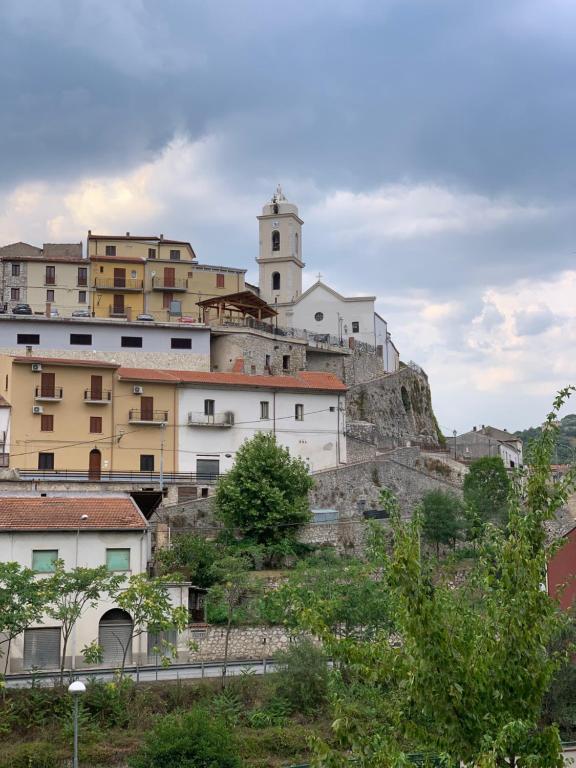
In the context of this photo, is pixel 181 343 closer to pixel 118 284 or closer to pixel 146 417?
pixel 146 417

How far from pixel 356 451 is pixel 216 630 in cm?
2217

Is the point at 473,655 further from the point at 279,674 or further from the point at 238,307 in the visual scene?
the point at 238,307

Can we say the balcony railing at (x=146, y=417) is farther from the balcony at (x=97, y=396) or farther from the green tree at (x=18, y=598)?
the green tree at (x=18, y=598)

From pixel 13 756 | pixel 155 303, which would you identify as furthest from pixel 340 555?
pixel 155 303

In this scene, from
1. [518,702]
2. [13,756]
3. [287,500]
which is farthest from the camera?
[287,500]

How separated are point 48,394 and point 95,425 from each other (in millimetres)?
3010

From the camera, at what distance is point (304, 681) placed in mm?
34219

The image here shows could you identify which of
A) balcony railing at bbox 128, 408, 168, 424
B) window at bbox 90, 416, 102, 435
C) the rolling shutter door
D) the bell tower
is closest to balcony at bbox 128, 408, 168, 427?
balcony railing at bbox 128, 408, 168, 424

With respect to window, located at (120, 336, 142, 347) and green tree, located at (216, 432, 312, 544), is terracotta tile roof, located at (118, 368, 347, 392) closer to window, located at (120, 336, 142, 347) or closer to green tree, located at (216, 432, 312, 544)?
window, located at (120, 336, 142, 347)

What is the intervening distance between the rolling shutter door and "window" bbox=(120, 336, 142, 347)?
28455 mm

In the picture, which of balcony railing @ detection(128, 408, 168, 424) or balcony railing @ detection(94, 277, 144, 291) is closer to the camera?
balcony railing @ detection(128, 408, 168, 424)

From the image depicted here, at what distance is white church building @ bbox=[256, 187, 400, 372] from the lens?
80688mm

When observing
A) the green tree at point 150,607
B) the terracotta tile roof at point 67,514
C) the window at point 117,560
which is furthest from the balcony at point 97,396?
the green tree at point 150,607

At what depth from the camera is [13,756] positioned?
2883 centimetres
